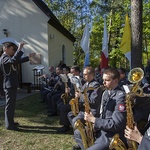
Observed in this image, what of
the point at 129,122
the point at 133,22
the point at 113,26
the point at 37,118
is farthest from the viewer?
the point at 113,26

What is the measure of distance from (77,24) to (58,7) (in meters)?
4.05

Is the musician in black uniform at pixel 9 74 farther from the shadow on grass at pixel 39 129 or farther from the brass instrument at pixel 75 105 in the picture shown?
the brass instrument at pixel 75 105

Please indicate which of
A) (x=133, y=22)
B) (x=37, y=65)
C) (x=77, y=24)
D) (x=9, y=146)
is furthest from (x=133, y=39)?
(x=77, y=24)

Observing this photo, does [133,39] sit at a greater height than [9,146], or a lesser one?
greater

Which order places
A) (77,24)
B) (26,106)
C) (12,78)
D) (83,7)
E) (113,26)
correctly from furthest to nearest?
(77,24)
(83,7)
(113,26)
(26,106)
(12,78)

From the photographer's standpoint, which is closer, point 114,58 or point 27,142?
point 27,142

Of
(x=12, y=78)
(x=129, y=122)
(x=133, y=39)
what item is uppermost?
(x=133, y=39)

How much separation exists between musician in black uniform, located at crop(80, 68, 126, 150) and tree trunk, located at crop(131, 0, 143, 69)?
454 centimetres

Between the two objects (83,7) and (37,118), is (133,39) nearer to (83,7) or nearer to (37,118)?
(37,118)

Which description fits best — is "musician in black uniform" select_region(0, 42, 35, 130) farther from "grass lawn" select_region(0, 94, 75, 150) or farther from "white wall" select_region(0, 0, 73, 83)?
"white wall" select_region(0, 0, 73, 83)

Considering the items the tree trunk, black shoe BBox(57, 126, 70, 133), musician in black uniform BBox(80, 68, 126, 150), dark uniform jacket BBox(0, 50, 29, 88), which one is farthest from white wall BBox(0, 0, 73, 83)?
musician in black uniform BBox(80, 68, 126, 150)

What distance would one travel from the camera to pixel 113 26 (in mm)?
18453

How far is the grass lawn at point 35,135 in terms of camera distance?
4402 mm

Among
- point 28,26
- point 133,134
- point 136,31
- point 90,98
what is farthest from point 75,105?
point 28,26
